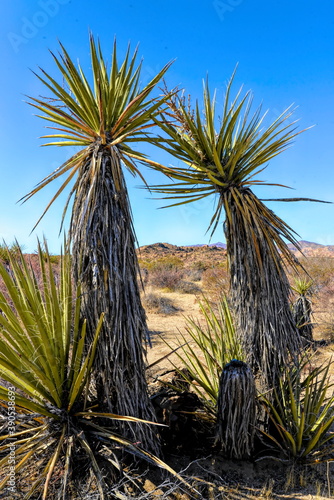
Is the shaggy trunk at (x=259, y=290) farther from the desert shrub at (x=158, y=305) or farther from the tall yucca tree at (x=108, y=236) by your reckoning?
the desert shrub at (x=158, y=305)

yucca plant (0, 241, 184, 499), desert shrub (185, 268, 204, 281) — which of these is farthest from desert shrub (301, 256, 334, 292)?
yucca plant (0, 241, 184, 499)

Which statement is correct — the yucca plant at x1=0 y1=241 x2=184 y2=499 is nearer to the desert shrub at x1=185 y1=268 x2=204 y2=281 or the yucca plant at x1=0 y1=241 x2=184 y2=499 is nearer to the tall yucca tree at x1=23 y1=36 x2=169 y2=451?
the tall yucca tree at x1=23 y1=36 x2=169 y2=451

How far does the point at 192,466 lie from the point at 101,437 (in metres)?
1.05

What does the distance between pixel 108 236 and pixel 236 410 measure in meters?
2.02

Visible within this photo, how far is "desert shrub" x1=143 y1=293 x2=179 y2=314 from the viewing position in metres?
12.4

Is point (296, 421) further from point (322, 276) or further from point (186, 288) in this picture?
point (186, 288)

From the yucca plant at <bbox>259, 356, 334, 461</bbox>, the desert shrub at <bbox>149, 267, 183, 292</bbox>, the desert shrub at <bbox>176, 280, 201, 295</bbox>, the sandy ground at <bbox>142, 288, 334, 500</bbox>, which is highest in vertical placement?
the desert shrub at <bbox>149, 267, 183, 292</bbox>

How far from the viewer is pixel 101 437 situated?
8.61 feet

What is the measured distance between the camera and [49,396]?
2.60 meters

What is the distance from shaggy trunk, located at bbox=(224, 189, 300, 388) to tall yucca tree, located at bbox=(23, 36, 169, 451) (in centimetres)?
128

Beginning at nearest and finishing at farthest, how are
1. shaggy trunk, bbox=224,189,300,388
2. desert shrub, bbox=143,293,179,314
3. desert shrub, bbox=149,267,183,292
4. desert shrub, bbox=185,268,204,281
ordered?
shaggy trunk, bbox=224,189,300,388 → desert shrub, bbox=143,293,179,314 → desert shrub, bbox=149,267,183,292 → desert shrub, bbox=185,268,204,281

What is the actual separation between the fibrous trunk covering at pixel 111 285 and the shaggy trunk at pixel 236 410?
28.6 inches

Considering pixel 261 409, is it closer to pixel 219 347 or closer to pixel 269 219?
pixel 219 347

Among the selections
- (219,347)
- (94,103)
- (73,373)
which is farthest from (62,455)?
(94,103)
